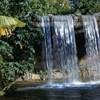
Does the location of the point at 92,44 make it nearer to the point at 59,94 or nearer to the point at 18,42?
the point at 18,42

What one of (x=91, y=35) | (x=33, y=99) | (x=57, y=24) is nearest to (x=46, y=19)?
(x=57, y=24)

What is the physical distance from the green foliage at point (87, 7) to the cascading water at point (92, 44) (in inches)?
193

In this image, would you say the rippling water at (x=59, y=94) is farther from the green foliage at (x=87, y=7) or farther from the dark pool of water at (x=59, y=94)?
the green foliage at (x=87, y=7)

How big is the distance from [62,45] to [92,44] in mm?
2510

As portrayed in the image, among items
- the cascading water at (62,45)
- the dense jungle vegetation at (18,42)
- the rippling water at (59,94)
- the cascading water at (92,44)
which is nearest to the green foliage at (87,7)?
the cascading water at (92,44)

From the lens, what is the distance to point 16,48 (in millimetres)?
9062

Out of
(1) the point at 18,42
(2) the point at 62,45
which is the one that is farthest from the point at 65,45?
(1) the point at 18,42

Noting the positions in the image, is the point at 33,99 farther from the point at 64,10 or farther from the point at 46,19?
the point at 64,10

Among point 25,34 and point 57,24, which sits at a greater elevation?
point 57,24

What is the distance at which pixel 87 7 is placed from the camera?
20188 mm

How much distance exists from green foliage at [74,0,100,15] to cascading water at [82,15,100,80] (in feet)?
16.0

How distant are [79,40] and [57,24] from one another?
353cm

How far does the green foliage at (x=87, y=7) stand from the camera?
1981cm

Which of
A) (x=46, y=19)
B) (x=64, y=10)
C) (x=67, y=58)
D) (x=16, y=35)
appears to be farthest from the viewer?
(x=64, y=10)
